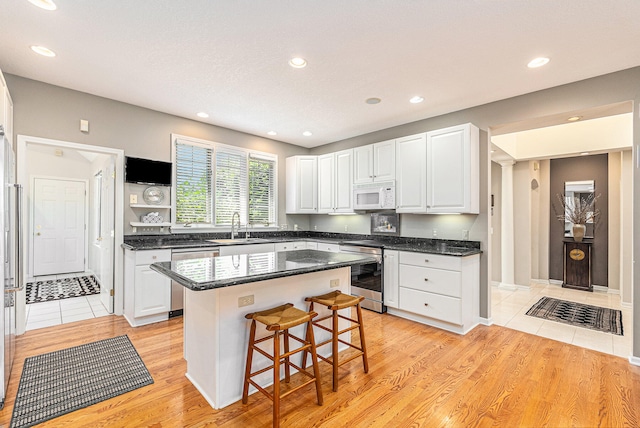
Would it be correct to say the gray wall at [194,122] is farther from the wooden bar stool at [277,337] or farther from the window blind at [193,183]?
the wooden bar stool at [277,337]

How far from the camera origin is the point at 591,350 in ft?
9.68

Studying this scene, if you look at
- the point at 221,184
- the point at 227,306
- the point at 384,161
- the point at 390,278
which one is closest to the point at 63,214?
the point at 221,184

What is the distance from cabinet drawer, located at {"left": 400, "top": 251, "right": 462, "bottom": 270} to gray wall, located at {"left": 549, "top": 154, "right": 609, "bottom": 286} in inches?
148

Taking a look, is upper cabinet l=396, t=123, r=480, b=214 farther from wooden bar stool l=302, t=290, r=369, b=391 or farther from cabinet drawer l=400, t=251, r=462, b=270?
wooden bar stool l=302, t=290, r=369, b=391

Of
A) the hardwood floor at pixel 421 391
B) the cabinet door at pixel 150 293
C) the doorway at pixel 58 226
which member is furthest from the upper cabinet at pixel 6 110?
the doorway at pixel 58 226

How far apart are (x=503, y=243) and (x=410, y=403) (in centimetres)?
444

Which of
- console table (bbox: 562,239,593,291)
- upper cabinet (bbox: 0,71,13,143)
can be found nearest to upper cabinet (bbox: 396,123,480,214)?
console table (bbox: 562,239,593,291)

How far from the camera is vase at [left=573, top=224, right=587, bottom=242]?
5268mm

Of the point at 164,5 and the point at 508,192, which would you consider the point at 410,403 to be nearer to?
the point at 164,5

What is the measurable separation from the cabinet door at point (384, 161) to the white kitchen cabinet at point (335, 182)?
20.3 inches

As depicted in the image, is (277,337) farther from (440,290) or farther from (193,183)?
(193,183)

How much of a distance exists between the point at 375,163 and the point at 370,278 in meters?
1.70

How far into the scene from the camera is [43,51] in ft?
8.74

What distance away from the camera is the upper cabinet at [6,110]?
2402 millimetres
